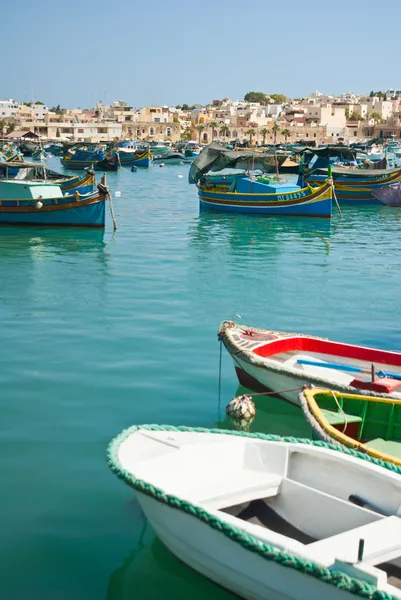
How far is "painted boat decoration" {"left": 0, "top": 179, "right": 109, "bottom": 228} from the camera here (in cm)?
2622

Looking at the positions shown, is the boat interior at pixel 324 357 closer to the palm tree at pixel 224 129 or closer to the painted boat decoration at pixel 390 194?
the painted boat decoration at pixel 390 194

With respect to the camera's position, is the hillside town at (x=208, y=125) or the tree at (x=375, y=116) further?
the tree at (x=375, y=116)

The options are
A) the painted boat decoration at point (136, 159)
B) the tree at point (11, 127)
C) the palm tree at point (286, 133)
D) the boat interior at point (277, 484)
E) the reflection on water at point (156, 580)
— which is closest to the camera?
the boat interior at point (277, 484)

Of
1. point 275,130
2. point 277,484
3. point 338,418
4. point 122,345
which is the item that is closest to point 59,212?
point 122,345

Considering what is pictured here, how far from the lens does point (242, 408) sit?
9.27m

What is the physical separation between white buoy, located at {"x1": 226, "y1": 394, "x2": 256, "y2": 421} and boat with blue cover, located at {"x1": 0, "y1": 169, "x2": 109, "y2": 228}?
17.7 metres

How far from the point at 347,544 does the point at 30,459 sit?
13.5 ft

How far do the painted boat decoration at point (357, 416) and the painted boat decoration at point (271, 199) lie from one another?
22693 millimetres

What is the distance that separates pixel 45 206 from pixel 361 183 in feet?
57.5

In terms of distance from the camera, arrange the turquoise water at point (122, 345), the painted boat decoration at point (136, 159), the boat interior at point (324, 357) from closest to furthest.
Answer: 1. the turquoise water at point (122, 345)
2. the boat interior at point (324, 357)
3. the painted boat decoration at point (136, 159)

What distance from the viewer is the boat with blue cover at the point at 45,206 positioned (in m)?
26.2

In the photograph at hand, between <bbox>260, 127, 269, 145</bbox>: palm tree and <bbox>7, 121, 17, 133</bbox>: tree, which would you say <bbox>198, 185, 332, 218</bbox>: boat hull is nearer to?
<bbox>260, 127, 269, 145</bbox>: palm tree

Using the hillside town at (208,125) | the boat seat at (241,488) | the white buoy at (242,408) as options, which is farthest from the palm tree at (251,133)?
the boat seat at (241,488)

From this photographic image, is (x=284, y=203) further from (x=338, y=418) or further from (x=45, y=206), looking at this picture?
(x=338, y=418)
